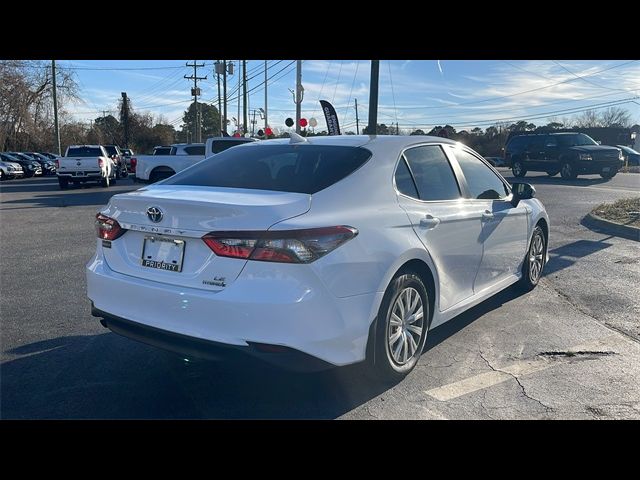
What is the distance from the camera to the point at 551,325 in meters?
5.09

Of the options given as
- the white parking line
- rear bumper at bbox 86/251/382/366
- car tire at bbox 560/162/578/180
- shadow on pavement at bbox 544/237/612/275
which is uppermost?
car tire at bbox 560/162/578/180

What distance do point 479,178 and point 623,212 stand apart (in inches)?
314

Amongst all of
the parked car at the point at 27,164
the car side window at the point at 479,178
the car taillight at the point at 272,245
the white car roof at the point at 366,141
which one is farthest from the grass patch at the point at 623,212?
the parked car at the point at 27,164

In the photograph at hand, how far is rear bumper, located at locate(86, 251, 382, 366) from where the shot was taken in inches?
118

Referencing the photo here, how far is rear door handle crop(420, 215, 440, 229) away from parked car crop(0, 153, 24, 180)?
3405cm

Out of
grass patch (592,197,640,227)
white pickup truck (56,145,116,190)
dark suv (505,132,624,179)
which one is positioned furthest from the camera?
dark suv (505,132,624,179)

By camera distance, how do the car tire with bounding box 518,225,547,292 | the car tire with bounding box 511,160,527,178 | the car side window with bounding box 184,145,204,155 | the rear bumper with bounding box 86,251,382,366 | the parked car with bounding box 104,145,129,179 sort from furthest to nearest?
the parked car with bounding box 104,145,129,179
the car tire with bounding box 511,160,527,178
the car side window with bounding box 184,145,204,155
the car tire with bounding box 518,225,547,292
the rear bumper with bounding box 86,251,382,366

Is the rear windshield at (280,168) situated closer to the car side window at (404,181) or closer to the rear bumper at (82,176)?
the car side window at (404,181)

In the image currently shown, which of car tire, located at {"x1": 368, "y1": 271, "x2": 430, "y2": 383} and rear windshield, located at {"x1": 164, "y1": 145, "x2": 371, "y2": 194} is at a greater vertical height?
rear windshield, located at {"x1": 164, "y1": 145, "x2": 371, "y2": 194}

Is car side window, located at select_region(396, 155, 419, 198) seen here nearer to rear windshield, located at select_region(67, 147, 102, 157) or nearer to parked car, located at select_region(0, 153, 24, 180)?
rear windshield, located at select_region(67, 147, 102, 157)

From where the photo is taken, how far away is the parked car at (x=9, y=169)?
1269 inches

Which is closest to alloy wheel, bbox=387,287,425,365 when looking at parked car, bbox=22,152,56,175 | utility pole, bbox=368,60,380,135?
utility pole, bbox=368,60,380,135

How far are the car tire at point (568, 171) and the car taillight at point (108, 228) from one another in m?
22.8

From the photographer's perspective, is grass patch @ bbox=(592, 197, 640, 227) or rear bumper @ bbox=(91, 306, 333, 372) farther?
grass patch @ bbox=(592, 197, 640, 227)
